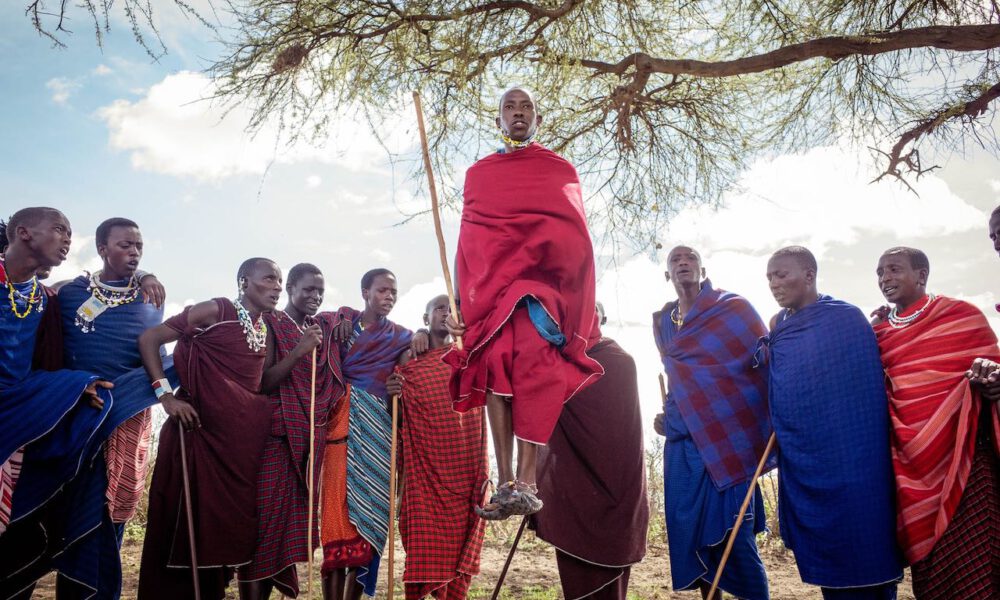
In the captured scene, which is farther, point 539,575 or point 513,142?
point 539,575

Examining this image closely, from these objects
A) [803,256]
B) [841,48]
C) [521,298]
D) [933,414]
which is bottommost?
[933,414]

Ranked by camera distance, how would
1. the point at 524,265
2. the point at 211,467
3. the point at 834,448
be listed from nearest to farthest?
the point at 524,265, the point at 834,448, the point at 211,467

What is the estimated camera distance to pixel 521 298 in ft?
12.1

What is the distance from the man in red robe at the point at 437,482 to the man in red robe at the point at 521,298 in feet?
3.43

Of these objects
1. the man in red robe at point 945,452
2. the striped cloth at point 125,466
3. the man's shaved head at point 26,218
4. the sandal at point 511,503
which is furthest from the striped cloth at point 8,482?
the man in red robe at point 945,452

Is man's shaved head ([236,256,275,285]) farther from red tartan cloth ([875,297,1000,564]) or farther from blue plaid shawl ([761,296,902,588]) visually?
red tartan cloth ([875,297,1000,564])

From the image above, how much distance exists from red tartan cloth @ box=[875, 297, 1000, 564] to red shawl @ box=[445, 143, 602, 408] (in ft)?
6.37

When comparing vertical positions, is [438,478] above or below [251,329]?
below

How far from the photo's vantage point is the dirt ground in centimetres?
618

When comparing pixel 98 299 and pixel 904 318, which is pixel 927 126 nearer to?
pixel 904 318

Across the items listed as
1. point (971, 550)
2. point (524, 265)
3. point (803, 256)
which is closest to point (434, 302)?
point (524, 265)

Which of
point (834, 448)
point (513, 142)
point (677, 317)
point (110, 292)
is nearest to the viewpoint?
point (513, 142)

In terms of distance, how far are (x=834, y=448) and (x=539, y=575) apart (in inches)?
141

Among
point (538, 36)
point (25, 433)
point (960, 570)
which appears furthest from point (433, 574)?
point (538, 36)
